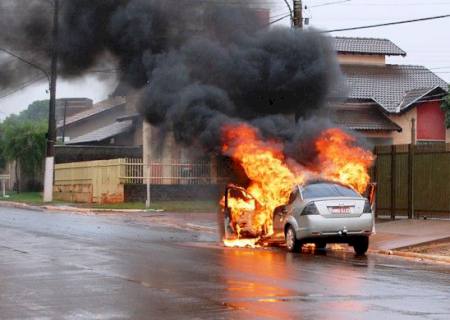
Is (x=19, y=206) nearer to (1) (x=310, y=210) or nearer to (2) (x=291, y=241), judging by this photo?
(2) (x=291, y=241)

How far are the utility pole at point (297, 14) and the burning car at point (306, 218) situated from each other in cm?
611

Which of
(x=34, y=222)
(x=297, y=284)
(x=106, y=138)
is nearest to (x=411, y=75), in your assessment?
(x=106, y=138)

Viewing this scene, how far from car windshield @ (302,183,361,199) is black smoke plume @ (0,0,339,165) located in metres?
1.76

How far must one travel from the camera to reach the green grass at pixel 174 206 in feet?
114

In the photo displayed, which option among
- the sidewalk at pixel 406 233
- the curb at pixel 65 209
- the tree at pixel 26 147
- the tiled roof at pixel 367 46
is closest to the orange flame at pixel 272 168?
the sidewalk at pixel 406 233

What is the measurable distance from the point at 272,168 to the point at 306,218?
227 centimetres

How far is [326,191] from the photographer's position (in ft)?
58.3

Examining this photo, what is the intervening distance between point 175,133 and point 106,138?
108ft

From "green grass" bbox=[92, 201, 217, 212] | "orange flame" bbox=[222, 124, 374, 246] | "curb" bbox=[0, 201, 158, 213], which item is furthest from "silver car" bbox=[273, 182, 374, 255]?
"curb" bbox=[0, 201, 158, 213]

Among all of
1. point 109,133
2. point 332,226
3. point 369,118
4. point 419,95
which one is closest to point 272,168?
point 332,226

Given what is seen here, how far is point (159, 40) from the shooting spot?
22.8m

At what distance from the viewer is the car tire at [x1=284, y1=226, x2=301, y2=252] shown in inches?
692

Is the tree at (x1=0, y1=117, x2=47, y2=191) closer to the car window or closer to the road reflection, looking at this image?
the car window

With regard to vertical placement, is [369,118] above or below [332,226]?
above
